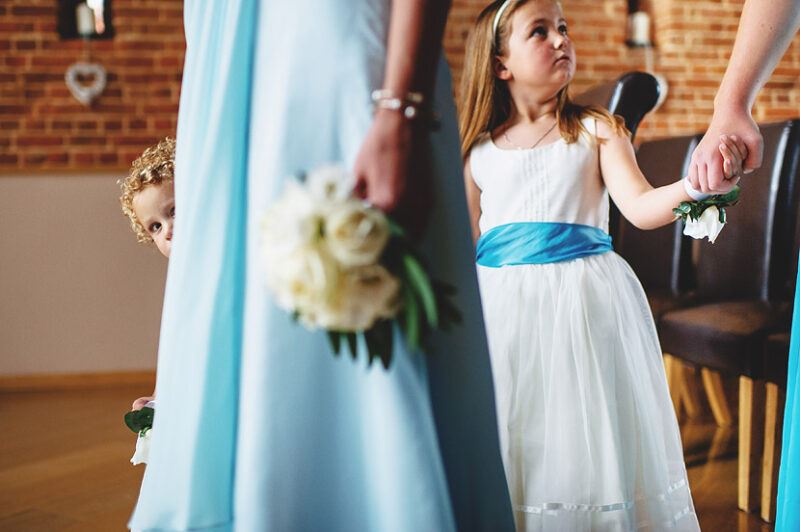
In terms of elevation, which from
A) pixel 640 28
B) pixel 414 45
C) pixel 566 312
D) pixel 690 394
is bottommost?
pixel 690 394

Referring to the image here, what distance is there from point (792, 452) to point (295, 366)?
809 mm

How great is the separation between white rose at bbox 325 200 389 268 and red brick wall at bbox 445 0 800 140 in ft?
13.2

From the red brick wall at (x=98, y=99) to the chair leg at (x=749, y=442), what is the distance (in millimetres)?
3092

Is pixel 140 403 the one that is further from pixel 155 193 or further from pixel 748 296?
pixel 748 296

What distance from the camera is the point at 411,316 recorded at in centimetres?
75

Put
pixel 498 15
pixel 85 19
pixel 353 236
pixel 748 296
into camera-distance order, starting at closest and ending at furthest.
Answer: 1. pixel 353 236
2. pixel 498 15
3. pixel 748 296
4. pixel 85 19

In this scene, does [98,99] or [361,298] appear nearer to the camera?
[361,298]

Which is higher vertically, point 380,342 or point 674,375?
point 380,342

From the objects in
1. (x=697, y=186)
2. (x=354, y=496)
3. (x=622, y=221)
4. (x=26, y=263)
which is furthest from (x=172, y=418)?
(x=26, y=263)

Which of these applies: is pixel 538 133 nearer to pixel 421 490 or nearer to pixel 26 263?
pixel 421 490

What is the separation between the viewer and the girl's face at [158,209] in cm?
170

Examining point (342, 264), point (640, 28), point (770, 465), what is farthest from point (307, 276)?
point (640, 28)

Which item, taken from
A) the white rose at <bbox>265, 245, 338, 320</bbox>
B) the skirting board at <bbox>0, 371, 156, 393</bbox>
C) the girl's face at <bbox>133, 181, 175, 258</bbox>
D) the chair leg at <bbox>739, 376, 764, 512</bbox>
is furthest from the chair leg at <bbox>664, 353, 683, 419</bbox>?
the skirting board at <bbox>0, 371, 156, 393</bbox>

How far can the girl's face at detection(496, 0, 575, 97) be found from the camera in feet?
5.63
